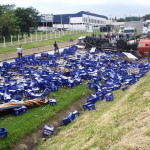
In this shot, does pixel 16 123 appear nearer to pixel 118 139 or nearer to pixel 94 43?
pixel 118 139

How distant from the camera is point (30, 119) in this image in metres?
11.3

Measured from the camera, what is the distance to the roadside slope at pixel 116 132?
615 centimetres

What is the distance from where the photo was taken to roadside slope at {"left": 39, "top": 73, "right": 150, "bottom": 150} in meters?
6.15

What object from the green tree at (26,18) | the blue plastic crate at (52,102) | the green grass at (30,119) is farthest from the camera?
the green tree at (26,18)

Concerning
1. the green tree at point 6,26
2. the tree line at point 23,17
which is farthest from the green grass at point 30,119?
the tree line at point 23,17

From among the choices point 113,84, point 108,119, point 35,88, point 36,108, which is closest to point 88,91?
point 113,84

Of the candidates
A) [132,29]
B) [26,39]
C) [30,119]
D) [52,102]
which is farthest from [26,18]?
[30,119]

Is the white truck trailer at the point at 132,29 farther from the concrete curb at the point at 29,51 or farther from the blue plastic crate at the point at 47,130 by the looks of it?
the blue plastic crate at the point at 47,130

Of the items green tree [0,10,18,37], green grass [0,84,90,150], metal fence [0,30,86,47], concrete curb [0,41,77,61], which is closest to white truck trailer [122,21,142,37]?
concrete curb [0,41,77,61]

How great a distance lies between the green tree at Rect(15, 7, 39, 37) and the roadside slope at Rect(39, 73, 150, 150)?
4568cm

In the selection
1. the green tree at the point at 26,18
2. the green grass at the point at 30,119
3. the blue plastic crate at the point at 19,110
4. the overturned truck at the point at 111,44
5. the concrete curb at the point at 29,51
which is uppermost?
the green tree at the point at 26,18

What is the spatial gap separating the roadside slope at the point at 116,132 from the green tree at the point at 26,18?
4568 centimetres

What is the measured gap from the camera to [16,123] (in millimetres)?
10695

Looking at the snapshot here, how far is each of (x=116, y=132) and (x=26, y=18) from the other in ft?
166
